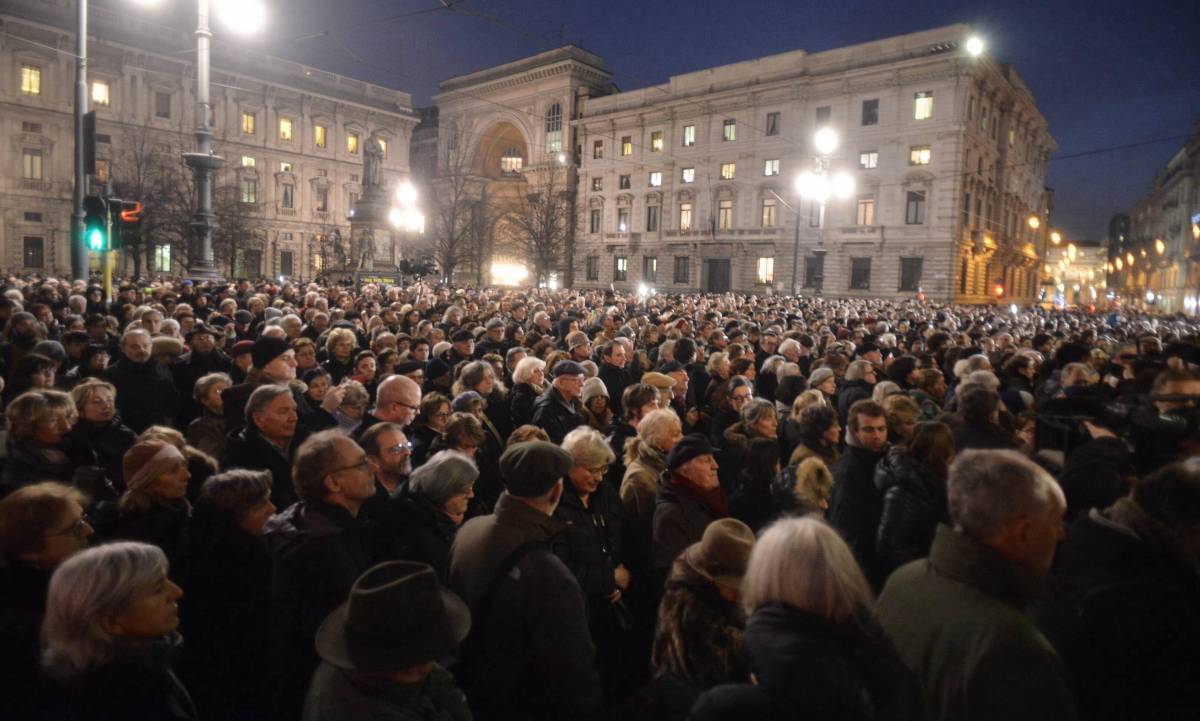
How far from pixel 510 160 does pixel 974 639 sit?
2926 inches

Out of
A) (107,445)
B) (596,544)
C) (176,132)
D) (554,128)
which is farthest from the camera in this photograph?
(554,128)

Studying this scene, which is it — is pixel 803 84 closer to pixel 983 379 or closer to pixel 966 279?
pixel 966 279

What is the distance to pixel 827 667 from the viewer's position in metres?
1.76

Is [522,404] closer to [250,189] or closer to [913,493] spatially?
[913,493]

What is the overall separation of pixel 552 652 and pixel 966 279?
165ft

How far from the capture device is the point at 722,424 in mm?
6359

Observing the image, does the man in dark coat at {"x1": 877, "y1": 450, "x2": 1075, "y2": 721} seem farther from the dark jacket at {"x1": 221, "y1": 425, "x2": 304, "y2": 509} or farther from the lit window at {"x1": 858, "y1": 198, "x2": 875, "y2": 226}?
the lit window at {"x1": 858, "y1": 198, "x2": 875, "y2": 226}

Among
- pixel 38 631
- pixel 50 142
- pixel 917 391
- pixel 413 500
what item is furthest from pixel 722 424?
pixel 50 142

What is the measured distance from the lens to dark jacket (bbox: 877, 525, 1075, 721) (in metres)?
1.98

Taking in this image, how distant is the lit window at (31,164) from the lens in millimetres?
45625

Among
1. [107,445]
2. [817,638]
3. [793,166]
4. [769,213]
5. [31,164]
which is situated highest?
[793,166]

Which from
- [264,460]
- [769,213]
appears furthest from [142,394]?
[769,213]

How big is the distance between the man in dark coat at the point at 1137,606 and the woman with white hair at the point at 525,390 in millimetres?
4586

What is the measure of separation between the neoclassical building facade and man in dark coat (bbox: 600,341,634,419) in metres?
32.3
